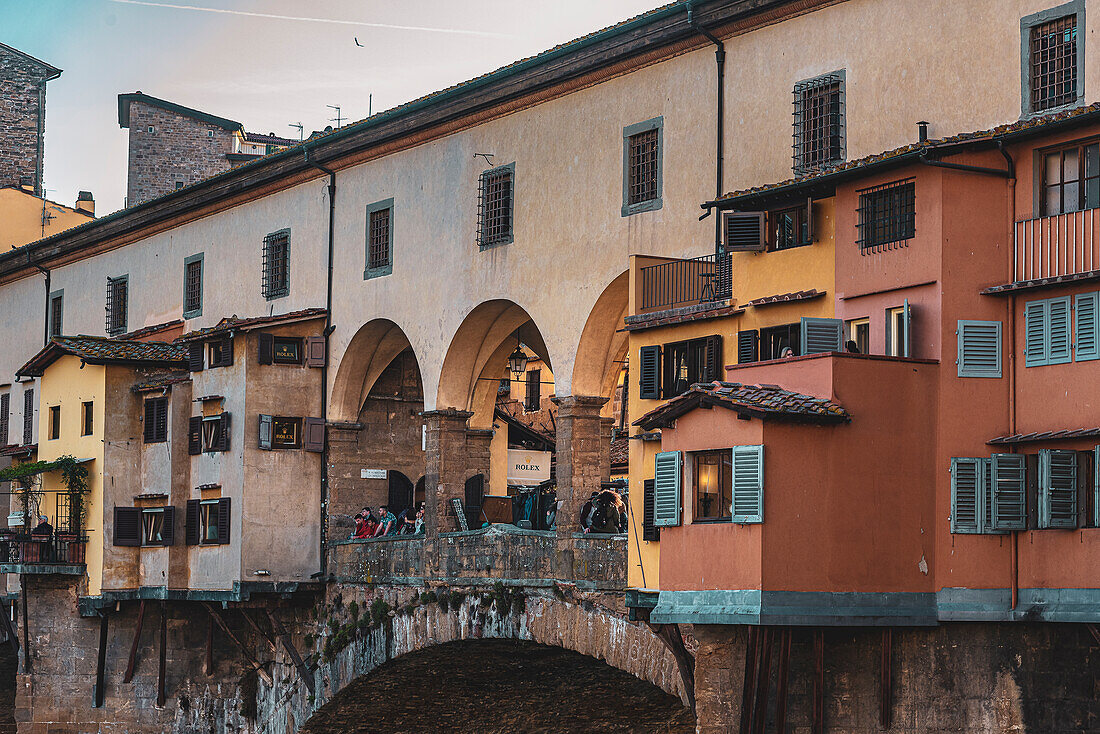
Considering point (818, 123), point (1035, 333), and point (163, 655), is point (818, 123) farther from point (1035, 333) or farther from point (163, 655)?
point (163, 655)

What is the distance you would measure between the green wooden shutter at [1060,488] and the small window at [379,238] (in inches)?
738

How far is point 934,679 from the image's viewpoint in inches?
886

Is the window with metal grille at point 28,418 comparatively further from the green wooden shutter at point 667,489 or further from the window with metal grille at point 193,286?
the green wooden shutter at point 667,489

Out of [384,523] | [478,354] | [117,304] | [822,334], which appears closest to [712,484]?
[822,334]

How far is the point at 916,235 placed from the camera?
23141 millimetres

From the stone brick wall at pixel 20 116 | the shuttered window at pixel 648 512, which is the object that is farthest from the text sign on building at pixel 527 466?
the stone brick wall at pixel 20 116

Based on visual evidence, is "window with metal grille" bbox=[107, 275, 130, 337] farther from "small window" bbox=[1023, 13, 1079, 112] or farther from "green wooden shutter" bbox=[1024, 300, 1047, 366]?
"green wooden shutter" bbox=[1024, 300, 1047, 366]

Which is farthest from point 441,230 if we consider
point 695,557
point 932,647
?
point 932,647

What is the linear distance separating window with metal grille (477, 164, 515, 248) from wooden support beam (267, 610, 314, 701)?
10.3m

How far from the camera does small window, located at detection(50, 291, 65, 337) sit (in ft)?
174

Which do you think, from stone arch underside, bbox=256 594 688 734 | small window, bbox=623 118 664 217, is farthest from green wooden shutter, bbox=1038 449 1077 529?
small window, bbox=623 118 664 217

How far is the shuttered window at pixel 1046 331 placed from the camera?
2211cm

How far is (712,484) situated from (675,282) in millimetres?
5493

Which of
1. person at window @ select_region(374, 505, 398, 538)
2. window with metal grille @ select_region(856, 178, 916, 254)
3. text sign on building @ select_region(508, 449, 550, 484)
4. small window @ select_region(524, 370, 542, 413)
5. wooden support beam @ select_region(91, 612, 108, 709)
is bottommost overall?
wooden support beam @ select_region(91, 612, 108, 709)
